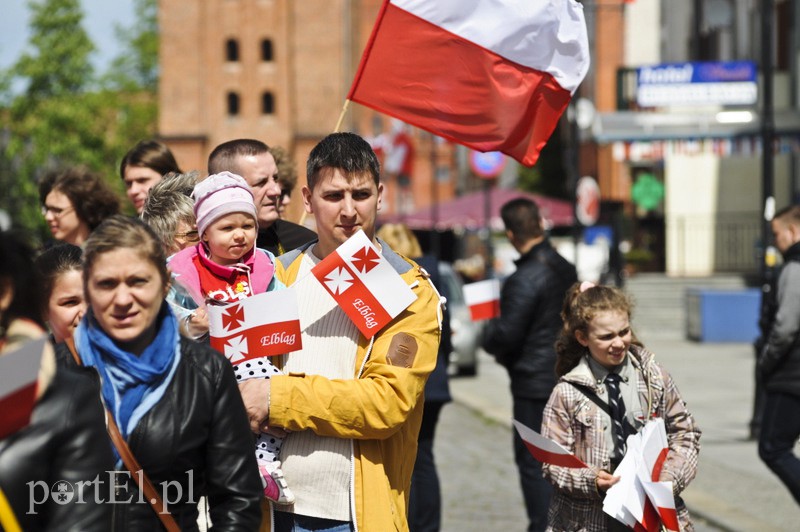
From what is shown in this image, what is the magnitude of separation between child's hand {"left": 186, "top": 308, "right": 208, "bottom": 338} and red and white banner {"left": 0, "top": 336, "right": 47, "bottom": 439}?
1.26 meters

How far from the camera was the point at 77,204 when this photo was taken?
253 inches

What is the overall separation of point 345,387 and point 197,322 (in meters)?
0.52

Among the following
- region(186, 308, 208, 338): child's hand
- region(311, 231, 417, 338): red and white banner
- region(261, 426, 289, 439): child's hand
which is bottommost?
region(261, 426, 289, 439): child's hand

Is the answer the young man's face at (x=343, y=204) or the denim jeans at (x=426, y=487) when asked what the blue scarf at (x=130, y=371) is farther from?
the denim jeans at (x=426, y=487)

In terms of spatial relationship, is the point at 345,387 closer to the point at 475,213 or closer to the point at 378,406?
the point at 378,406

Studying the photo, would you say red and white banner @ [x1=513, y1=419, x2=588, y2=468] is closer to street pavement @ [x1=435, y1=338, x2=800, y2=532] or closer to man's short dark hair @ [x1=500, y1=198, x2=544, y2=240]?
man's short dark hair @ [x1=500, y1=198, x2=544, y2=240]

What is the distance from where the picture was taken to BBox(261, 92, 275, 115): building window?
7938 centimetres

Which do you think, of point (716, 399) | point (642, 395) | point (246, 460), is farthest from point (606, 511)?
point (716, 399)

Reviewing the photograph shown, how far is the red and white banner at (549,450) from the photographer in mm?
4961

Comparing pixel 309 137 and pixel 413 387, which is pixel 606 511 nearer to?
pixel 413 387

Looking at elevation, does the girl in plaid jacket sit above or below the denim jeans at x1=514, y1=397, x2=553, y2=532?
above

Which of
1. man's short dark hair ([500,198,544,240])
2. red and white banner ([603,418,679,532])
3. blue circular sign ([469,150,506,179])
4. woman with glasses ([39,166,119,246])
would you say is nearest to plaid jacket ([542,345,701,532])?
red and white banner ([603,418,679,532])

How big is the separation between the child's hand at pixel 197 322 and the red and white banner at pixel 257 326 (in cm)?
4

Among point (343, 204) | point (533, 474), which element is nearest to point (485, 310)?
point (533, 474)
